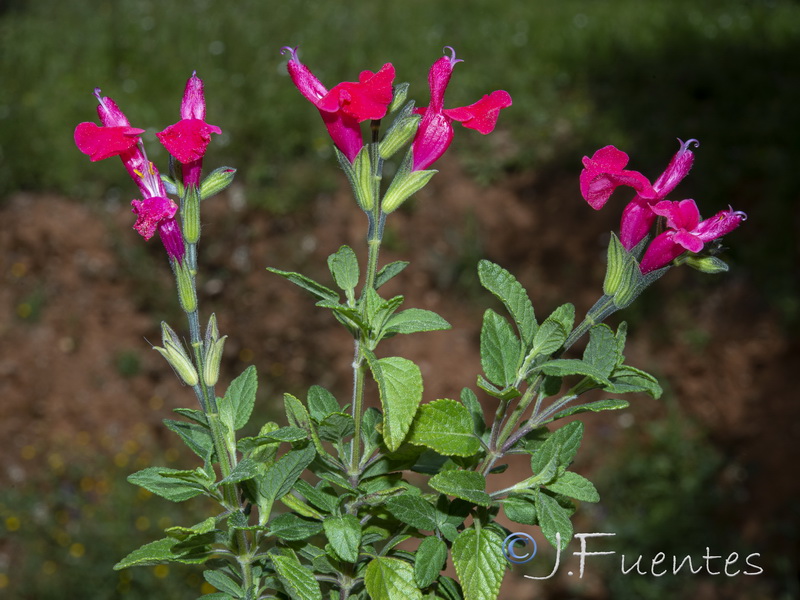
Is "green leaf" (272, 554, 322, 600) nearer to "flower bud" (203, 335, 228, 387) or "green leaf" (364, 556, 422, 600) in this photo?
"green leaf" (364, 556, 422, 600)

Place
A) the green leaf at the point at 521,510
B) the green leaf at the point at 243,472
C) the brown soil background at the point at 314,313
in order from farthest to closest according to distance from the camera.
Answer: the brown soil background at the point at 314,313 → the green leaf at the point at 521,510 → the green leaf at the point at 243,472

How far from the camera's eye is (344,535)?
71 centimetres

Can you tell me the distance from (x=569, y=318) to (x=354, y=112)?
10.3 inches

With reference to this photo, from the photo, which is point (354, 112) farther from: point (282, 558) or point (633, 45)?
point (633, 45)

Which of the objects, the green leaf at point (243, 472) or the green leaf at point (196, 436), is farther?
the green leaf at point (196, 436)

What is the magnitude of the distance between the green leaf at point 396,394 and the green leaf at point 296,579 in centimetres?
13

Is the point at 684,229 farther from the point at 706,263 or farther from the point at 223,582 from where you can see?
the point at 223,582

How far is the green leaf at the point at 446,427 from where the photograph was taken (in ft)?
2.39

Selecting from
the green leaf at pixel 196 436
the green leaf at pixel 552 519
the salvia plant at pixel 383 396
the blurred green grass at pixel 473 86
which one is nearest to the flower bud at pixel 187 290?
the salvia plant at pixel 383 396

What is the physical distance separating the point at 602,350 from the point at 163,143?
41 centimetres

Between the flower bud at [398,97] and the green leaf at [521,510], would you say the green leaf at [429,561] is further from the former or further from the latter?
the flower bud at [398,97]

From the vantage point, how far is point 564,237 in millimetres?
3957

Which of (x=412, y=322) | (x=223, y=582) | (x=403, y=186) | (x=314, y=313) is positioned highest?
(x=403, y=186)

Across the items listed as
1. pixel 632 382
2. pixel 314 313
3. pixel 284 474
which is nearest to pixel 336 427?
pixel 284 474
